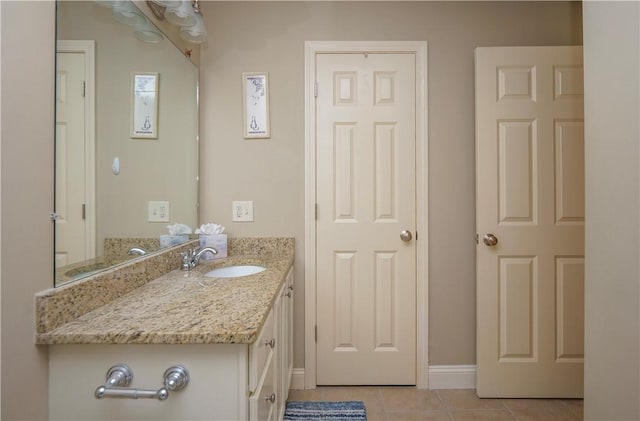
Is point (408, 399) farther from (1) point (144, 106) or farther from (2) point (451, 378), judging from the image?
(1) point (144, 106)

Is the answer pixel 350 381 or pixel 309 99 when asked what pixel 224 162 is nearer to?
pixel 309 99

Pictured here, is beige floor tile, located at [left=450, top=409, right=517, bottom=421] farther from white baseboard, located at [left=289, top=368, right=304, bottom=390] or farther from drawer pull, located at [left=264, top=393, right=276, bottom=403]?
drawer pull, located at [left=264, top=393, right=276, bottom=403]

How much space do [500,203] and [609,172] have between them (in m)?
0.94

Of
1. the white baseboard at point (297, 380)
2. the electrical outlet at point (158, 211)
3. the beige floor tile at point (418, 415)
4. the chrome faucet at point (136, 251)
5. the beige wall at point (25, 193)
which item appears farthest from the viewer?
the white baseboard at point (297, 380)

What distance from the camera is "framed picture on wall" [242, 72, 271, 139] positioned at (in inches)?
80.8

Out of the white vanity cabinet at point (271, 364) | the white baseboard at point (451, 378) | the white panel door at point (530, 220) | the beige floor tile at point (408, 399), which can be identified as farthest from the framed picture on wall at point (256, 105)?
the beige floor tile at point (408, 399)

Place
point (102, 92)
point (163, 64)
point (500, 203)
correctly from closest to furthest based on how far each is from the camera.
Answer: point (102, 92) → point (163, 64) → point (500, 203)

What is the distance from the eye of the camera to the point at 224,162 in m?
2.08

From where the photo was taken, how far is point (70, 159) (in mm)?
1004

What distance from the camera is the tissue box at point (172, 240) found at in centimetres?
165

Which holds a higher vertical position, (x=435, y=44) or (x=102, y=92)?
(x=435, y=44)

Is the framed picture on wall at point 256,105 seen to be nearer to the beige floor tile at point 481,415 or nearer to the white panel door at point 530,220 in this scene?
the white panel door at point 530,220

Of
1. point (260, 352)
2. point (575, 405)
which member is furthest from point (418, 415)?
point (260, 352)

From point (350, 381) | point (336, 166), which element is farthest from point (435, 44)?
point (350, 381)
